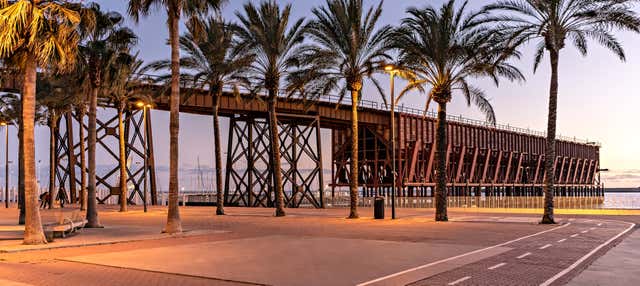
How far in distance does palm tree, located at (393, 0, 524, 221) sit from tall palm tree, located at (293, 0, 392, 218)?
173 centimetres

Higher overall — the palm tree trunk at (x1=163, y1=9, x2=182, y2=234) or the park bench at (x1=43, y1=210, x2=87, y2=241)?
the palm tree trunk at (x1=163, y1=9, x2=182, y2=234)

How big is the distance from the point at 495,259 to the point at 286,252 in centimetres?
480

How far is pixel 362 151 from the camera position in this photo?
6438cm

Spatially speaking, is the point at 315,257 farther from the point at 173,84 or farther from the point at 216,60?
the point at 216,60

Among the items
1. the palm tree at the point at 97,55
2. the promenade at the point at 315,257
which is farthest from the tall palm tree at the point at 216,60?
the promenade at the point at 315,257

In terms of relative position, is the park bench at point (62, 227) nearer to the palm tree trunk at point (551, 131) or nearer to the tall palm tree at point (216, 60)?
the tall palm tree at point (216, 60)

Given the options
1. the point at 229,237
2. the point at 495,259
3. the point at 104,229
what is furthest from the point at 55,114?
the point at 495,259

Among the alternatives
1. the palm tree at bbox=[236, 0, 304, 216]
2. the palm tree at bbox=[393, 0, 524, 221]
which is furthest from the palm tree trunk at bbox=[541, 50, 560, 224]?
the palm tree at bbox=[236, 0, 304, 216]

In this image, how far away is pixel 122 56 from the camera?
23859 mm

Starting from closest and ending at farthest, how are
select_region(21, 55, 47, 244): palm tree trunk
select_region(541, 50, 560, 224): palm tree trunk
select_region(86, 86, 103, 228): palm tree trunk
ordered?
select_region(21, 55, 47, 244): palm tree trunk, select_region(86, 86, 103, 228): palm tree trunk, select_region(541, 50, 560, 224): palm tree trunk

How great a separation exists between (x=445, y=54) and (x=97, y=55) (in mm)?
14740

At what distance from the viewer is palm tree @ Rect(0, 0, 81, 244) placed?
14898 mm

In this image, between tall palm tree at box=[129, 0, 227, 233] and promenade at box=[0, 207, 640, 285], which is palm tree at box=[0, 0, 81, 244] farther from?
tall palm tree at box=[129, 0, 227, 233]

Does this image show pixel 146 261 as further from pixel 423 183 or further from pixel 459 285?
pixel 423 183
